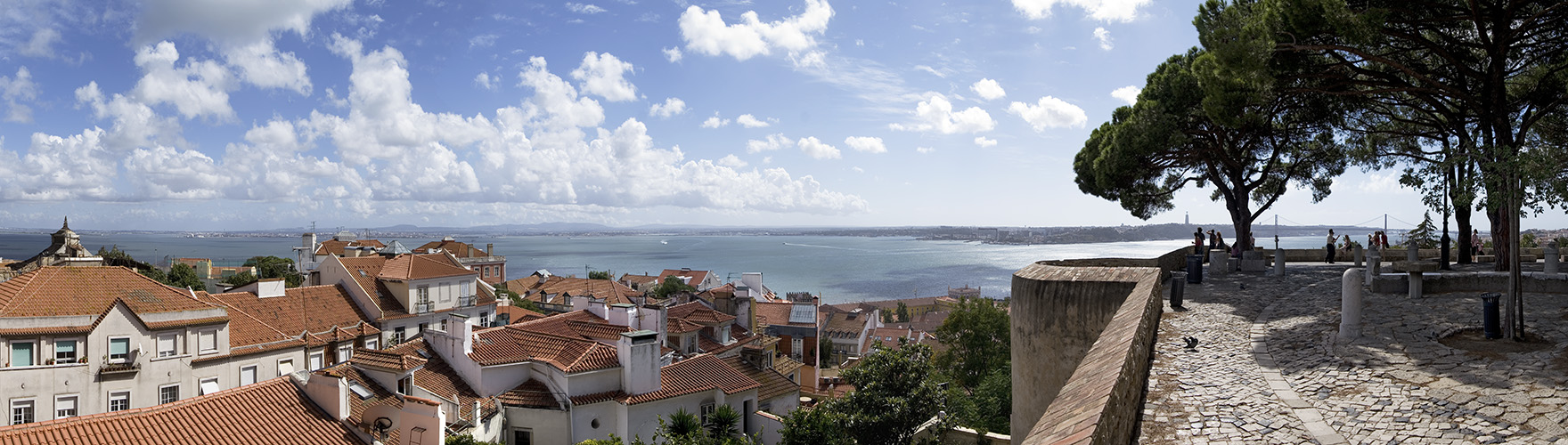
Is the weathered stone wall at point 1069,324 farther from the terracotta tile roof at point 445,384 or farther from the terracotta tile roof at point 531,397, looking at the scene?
the terracotta tile roof at point 445,384

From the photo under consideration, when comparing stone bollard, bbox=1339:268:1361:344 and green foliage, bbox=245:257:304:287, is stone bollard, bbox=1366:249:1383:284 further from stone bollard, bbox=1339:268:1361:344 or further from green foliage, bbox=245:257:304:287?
green foliage, bbox=245:257:304:287

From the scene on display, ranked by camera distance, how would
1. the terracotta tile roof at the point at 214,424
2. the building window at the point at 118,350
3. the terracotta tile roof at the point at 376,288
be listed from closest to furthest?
the terracotta tile roof at the point at 214,424, the building window at the point at 118,350, the terracotta tile roof at the point at 376,288

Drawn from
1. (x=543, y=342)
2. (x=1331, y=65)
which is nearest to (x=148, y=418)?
(x=543, y=342)

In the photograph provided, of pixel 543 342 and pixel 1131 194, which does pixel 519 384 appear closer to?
pixel 543 342

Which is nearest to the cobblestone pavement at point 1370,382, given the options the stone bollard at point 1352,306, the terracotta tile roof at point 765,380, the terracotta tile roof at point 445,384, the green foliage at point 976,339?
the stone bollard at point 1352,306

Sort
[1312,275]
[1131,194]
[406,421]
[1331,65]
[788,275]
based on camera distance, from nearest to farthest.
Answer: [406,421], [1331,65], [1312,275], [1131,194], [788,275]

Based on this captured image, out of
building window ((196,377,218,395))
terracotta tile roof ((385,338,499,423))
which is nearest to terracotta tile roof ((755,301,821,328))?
terracotta tile roof ((385,338,499,423))
